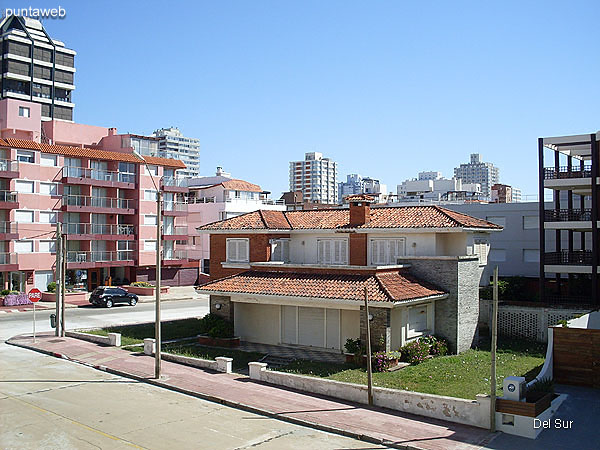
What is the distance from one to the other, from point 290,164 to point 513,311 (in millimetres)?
161748

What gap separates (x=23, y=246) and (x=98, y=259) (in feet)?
22.9

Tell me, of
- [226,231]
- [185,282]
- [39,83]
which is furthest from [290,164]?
[226,231]

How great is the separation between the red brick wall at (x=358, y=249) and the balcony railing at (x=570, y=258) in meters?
10.7

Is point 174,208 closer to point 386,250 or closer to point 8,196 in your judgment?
point 8,196

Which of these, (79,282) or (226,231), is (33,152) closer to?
(79,282)

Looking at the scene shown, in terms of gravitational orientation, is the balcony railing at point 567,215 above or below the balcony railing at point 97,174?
below

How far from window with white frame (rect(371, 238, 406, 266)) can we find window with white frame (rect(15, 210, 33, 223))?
31.6 meters

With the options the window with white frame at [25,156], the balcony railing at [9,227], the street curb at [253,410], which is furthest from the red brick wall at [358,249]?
the window with white frame at [25,156]

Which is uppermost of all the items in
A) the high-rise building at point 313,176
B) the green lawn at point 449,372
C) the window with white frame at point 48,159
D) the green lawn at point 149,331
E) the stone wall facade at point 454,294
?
the high-rise building at point 313,176

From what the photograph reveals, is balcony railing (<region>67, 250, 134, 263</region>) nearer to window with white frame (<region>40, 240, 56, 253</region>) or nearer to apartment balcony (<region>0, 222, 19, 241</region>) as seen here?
window with white frame (<region>40, 240, 56, 253</region>)

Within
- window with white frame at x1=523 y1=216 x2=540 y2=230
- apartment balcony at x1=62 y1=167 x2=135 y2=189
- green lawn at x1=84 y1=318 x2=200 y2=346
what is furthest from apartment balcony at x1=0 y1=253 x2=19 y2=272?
window with white frame at x1=523 y1=216 x2=540 y2=230

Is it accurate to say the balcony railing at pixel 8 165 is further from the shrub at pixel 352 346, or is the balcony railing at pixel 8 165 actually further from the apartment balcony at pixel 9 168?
the shrub at pixel 352 346

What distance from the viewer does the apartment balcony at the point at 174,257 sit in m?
59.1

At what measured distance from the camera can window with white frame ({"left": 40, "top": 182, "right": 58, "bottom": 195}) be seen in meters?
50.0
